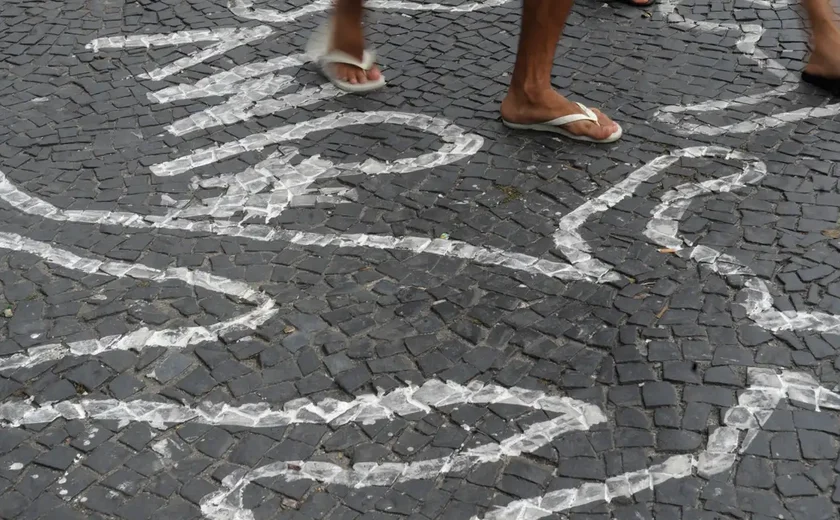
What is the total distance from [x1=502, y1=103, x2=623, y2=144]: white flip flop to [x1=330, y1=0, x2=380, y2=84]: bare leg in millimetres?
864


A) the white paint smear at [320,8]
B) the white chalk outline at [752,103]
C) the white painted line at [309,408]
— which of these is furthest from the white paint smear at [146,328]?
the white paint smear at [320,8]

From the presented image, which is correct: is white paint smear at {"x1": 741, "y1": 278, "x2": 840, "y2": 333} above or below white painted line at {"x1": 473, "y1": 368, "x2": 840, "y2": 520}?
above

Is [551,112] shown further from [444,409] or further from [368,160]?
[444,409]

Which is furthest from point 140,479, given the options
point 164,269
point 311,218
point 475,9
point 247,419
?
point 475,9

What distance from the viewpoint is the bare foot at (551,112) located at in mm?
4004

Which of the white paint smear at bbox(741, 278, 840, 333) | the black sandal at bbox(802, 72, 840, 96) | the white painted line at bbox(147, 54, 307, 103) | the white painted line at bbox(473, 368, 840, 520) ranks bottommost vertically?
the white painted line at bbox(473, 368, 840, 520)

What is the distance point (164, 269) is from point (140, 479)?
3.35ft

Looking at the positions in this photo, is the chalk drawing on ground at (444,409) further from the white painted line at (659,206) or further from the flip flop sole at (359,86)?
the flip flop sole at (359,86)

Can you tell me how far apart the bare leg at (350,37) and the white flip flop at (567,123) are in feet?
2.84

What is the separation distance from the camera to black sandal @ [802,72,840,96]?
4.33 metres

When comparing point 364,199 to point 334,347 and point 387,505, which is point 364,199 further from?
point 387,505

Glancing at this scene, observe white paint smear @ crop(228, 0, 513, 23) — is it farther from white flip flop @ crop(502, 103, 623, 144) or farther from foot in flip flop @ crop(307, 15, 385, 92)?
white flip flop @ crop(502, 103, 623, 144)

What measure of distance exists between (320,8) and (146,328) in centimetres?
281

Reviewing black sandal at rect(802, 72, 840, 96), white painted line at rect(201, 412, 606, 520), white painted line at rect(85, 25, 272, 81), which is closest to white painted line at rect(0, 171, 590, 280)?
white painted line at rect(201, 412, 606, 520)
